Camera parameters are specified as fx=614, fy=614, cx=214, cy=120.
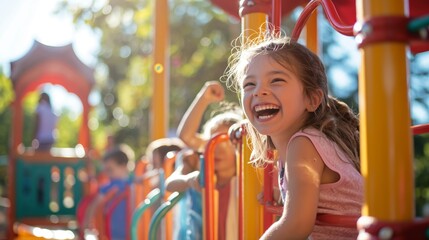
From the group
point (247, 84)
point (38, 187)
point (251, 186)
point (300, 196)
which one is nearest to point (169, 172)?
point (251, 186)

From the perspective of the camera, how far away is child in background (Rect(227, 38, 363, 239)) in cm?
145

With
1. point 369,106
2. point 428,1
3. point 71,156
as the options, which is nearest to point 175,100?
point 71,156

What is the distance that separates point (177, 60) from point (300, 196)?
11.9 m

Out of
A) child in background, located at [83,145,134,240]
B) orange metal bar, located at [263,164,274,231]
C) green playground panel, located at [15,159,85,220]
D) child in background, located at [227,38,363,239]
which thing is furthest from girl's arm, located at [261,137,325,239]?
green playground panel, located at [15,159,85,220]

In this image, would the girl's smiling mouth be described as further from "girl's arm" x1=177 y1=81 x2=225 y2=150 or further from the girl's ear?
"girl's arm" x1=177 y1=81 x2=225 y2=150

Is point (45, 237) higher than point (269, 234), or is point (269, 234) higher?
point (269, 234)

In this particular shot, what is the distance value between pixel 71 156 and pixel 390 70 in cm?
651

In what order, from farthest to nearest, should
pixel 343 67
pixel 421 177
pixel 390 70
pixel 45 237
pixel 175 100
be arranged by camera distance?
pixel 175 100 → pixel 343 67 → pixel 421 177 → pixel 45 237 → pixel 390 70

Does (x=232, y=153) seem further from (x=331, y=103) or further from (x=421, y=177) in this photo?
(x=421, y=177)

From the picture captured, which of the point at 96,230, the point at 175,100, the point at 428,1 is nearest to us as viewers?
the point at 428,1

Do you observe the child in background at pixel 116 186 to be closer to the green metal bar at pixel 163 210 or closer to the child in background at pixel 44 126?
the child in background at pixel 44 126

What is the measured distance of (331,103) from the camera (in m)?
1.81

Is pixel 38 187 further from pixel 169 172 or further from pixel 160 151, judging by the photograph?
pixel 169 172

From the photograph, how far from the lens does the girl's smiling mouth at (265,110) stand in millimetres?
1636
